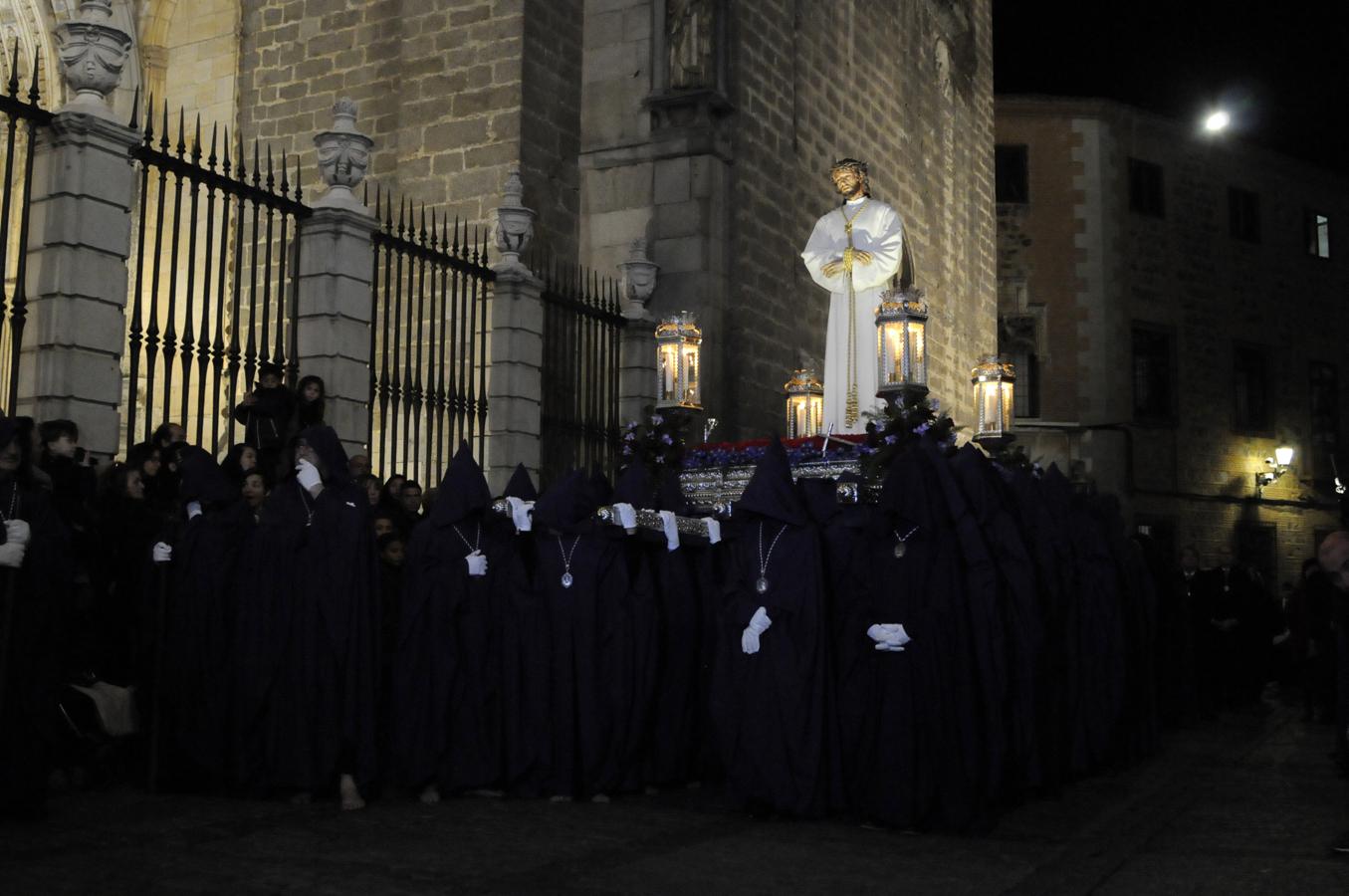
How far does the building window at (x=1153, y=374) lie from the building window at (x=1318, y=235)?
15.5 ft

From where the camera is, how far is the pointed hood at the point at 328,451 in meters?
7.71

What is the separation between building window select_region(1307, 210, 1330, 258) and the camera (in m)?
30.9

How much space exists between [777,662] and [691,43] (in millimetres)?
10917

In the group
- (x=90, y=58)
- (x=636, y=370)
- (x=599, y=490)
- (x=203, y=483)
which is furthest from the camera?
(x=636, y=370)

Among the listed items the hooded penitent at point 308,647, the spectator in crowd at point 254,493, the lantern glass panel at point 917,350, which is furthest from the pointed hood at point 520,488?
the lantern glass panel at point 917,350

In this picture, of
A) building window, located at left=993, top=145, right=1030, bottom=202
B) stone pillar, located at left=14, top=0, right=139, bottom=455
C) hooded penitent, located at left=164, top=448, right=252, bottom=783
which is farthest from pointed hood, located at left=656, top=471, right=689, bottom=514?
building window, located at left=993, top=145, right=1030, bottom=202

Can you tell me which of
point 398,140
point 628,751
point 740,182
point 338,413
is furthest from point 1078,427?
point 628,751

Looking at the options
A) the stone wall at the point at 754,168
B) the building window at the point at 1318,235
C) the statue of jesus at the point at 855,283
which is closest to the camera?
the statue of jesus at the point at 855,283

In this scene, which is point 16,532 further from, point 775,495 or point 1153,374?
point 1153,374

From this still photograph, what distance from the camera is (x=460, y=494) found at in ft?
26.2

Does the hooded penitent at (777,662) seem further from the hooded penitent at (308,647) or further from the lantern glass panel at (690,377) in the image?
the lantern glass panel at (690,377)

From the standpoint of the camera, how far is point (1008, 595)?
311 inches

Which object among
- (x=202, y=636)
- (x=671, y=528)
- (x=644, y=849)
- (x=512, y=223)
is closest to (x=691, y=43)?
(x=512, y=223)

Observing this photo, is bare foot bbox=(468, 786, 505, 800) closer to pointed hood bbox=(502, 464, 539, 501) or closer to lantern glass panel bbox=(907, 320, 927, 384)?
pointed hood bbox=(502, 464, 539, 501)
